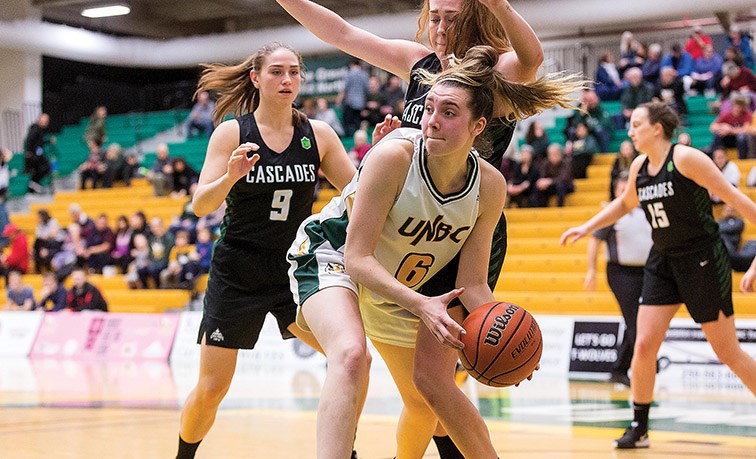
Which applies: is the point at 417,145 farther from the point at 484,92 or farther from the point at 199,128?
the point at 199,128

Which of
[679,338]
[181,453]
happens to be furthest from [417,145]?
[679,338]

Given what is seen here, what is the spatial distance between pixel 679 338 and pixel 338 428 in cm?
719

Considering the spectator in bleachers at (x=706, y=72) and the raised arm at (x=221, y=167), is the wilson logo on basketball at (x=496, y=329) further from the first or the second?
the spectator in bleachers at (x=706, y=72)

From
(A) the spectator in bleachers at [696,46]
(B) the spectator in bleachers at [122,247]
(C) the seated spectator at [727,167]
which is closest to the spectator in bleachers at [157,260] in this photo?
(B) the spectator in bleachers at [122,247]

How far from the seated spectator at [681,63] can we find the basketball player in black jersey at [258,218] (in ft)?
Answer: 40.5

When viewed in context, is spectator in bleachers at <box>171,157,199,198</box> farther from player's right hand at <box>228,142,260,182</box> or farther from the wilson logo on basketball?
the wilson logo on basketball

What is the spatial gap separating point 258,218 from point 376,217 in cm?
137

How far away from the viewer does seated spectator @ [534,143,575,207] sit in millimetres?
13742

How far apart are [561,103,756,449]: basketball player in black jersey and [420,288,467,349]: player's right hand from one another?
8.76 ft

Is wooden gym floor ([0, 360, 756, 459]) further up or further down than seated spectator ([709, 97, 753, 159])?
further down

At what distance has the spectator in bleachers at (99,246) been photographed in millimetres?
16656

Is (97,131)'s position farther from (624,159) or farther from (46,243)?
(624,159)

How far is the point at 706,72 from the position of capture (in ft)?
51.9

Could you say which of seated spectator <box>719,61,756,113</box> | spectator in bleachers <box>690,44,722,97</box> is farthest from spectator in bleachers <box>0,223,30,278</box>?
seated spectator <box>719,61,756,113</box>
